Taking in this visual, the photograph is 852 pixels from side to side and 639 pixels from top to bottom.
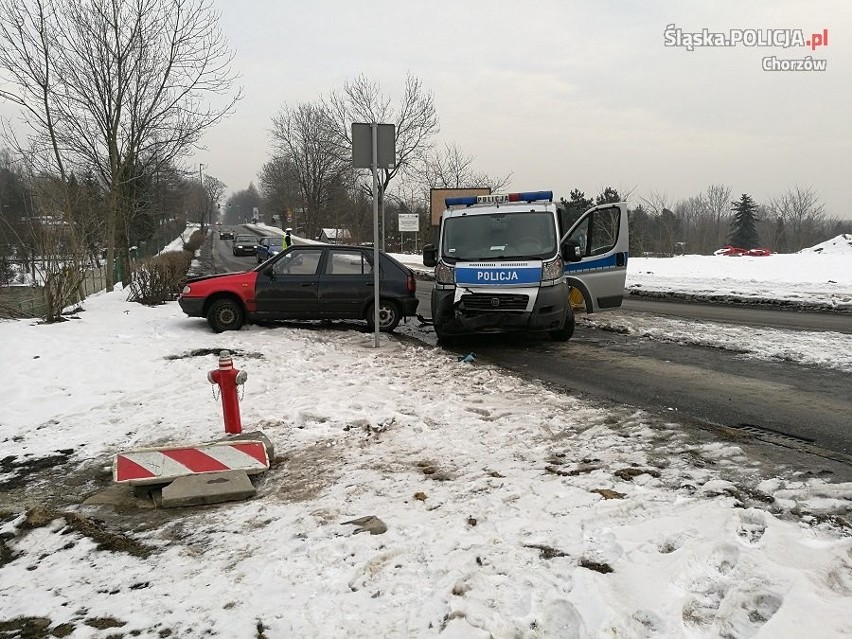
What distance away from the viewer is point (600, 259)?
1084cm

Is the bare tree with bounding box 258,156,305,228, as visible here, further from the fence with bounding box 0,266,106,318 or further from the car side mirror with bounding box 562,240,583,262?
the car side mirror with bounding box 562,240,583,262

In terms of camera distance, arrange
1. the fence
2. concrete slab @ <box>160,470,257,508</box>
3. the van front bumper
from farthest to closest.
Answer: the fence → the van front bumper → concrete slab @ <box>160,470,257,508</box>

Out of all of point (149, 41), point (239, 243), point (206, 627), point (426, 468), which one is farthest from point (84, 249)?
point (239, 243)

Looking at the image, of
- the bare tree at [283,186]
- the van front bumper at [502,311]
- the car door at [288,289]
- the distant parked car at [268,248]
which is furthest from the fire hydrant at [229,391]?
the bare tree at [283,186]

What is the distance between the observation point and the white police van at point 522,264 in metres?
8.96

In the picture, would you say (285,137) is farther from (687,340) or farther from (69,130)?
(687,340)

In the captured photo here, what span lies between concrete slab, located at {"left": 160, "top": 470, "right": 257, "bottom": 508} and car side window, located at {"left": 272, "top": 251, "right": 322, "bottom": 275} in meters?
6.66

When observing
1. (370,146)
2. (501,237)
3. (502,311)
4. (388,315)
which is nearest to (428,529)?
(502,311)

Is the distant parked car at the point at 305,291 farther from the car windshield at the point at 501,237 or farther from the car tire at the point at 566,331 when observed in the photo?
the car tire at the point at 566,331

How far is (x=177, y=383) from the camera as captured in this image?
279 inches

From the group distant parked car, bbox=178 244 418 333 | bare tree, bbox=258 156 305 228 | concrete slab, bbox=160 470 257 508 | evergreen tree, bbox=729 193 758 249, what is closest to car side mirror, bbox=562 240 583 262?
distant parked car, bbox=178 244 418 333

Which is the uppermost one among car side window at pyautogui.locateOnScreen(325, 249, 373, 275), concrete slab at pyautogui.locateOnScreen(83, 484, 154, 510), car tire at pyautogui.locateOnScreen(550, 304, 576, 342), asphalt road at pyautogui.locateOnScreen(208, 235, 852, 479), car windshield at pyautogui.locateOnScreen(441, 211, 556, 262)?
car windshield at pyautogui.locateOnScreen(441, 211, 556, 262)

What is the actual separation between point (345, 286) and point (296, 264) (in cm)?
100

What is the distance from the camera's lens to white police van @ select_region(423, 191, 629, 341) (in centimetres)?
896
